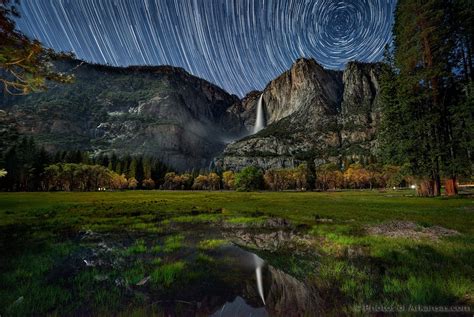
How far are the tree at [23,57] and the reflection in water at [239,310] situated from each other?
963 cm

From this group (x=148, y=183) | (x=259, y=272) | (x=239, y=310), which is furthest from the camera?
(x=148, y=183)

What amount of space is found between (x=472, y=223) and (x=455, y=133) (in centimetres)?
2063

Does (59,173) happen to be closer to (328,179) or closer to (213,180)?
(213,180)

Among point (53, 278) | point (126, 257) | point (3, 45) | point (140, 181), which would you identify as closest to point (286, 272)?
point (126, 257)

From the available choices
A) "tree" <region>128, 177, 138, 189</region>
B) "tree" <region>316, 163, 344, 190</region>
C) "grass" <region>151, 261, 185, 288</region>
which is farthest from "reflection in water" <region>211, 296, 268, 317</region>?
"tree" <region>316, 163, 344, 190</region>

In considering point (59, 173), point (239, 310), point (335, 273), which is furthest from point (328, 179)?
point (239, 310)

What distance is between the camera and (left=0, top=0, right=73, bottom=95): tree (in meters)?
8.57

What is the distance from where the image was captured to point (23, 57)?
29.2 feet

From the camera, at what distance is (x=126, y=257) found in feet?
33.6

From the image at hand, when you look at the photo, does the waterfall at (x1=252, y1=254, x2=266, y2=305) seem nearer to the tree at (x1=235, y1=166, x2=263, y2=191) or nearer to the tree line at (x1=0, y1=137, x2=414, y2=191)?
the tree line at (x1=0, y1=137, x2=414, y2=191)

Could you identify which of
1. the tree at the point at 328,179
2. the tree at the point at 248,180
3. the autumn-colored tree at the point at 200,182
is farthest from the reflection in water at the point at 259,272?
the autumn-colored tree at the point at 200,182

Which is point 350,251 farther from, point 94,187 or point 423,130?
point 94,187

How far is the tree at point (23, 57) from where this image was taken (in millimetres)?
8570

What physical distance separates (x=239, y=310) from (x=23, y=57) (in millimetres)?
11637
